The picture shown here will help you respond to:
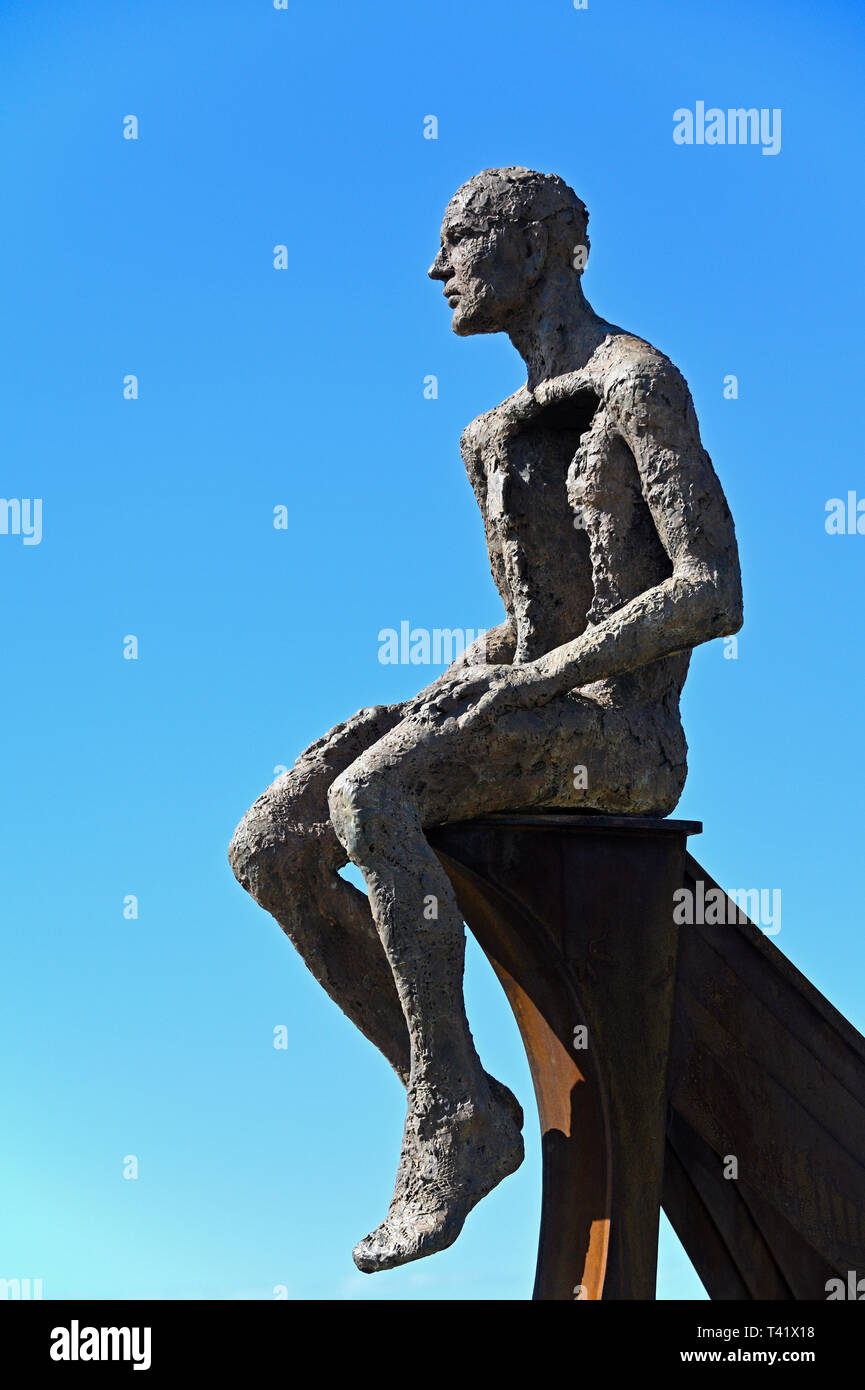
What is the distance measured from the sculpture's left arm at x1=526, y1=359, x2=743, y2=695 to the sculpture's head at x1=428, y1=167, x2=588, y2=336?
0.60 m

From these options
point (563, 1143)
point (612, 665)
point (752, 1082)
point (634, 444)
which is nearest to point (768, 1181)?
point (752, 1082)

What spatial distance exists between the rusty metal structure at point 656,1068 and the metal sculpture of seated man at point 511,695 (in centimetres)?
25

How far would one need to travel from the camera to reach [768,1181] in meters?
7.24

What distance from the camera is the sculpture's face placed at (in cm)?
701

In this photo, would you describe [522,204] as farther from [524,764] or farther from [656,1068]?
[656,1068]

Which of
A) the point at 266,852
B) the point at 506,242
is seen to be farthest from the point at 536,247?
the point at 266,852

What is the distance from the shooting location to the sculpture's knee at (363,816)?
627 cm

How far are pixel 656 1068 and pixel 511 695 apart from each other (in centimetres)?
145

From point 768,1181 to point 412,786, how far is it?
213 cm

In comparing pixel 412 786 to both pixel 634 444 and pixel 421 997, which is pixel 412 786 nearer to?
pixel 421 997

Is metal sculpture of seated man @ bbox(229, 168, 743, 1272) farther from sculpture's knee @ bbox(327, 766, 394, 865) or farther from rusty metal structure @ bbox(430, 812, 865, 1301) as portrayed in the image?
rusty metal structure @ bbox(430, 812, 865, 1301)

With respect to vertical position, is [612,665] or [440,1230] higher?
[612,665]

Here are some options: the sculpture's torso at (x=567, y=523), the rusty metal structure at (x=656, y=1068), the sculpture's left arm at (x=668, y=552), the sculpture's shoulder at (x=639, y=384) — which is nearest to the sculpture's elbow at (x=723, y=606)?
the sculpture's left arm at (x=668, y=552)

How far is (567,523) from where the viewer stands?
7129 millimetres
